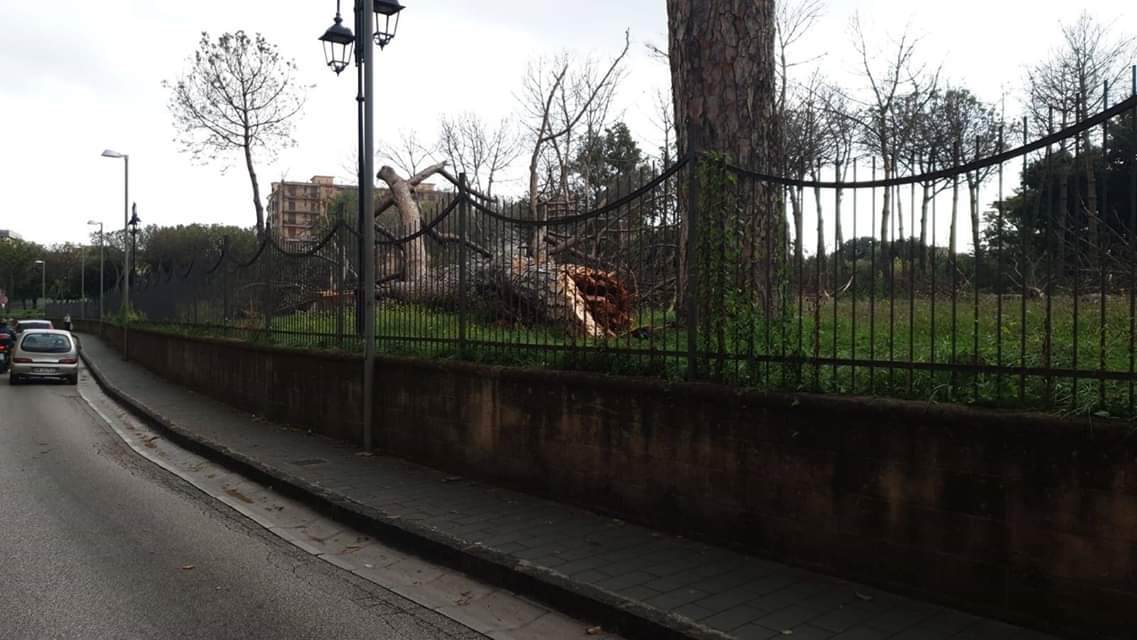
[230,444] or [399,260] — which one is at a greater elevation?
[399,260]

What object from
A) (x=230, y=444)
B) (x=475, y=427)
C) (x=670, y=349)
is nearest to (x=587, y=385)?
(x=670, y=349)

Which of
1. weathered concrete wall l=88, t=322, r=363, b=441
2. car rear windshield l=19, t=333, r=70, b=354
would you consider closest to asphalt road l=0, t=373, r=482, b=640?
weathered concrete wall l=88, t=322, r=363, b=441

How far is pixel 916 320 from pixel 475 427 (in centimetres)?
419

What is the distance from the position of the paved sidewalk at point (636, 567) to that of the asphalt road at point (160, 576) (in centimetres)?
82

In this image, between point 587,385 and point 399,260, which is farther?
point 399,260

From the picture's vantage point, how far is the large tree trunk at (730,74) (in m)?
7.69

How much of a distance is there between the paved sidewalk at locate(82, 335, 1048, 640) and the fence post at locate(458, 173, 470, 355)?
1.41 meters

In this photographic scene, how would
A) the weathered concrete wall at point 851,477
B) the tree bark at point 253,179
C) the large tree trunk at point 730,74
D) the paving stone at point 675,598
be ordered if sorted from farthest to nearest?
the tree bark at point 253,179
the large tree trunk at point 730,74
the paving stone at point 675,598
the weathered concrete wall at point 851,477

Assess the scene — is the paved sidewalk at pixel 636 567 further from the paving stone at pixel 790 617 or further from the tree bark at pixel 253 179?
the tree bark at pixel 253 179

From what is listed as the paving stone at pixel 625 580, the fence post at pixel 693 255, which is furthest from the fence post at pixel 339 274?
the paving stone at pixel 625 580

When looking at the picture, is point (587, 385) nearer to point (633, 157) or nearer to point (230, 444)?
point (230, 444)

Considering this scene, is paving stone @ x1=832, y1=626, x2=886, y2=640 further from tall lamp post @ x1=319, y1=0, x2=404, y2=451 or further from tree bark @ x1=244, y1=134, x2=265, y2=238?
tree bark @ x1=244, y1=134, x2=265, y2=238

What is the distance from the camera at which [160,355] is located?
859 inches

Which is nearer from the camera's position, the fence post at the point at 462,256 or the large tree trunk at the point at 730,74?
the large tree trunk at the point at 730,74
